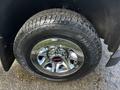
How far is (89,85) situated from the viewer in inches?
A: 124

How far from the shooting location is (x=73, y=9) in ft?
8.73

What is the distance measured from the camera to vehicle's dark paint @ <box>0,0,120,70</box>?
97.9 inches

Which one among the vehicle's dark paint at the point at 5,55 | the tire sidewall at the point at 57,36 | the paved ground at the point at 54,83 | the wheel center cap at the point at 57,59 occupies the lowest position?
the paved ground at the point at 54,83

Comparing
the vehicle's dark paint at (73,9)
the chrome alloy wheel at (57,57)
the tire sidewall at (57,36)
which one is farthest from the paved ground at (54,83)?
the vehicle's dark paint at (73,9)

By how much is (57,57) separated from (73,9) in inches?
22.1

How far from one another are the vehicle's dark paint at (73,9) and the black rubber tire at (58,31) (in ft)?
0.43

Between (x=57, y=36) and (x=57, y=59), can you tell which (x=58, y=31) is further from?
(x=57, y=59)

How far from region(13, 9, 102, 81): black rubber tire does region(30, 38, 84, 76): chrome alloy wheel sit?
63 mm

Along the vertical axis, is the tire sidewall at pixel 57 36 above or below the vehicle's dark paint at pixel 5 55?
above

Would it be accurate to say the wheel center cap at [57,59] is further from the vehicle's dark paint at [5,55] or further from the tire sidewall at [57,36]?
the vehicle's dark paint at [5,55]

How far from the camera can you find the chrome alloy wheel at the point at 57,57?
2.61 meters

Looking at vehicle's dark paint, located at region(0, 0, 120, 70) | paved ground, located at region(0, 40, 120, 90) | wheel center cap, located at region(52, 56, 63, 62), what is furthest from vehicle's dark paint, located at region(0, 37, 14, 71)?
wheel center cap, located at region(52, 56, 63, 62)

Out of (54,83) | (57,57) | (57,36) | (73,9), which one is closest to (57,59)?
(57,57)

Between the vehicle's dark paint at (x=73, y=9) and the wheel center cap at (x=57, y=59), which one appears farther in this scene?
the wheel center cap at (x=57, y=59)
